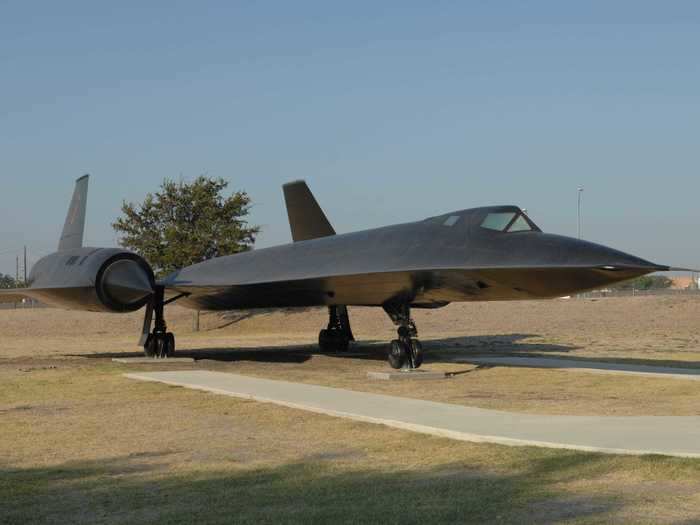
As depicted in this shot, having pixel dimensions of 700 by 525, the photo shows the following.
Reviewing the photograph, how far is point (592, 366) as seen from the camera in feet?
55.3

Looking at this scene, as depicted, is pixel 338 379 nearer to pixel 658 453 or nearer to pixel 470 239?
pixel 470 239

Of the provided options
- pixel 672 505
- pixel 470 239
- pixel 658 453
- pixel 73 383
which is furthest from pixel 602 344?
pixel 672 505

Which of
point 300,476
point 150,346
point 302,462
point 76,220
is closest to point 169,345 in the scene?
point 150,346

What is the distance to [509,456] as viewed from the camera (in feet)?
23.9

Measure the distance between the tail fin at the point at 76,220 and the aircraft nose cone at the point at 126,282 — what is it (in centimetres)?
326

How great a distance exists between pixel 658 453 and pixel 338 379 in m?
8.70

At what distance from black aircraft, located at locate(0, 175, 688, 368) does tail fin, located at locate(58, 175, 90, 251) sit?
0.10 ft

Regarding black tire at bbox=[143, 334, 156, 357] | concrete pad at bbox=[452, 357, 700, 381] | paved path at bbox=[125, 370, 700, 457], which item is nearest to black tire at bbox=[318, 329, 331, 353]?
black tire at bbox=[143, 334, 156, 357]

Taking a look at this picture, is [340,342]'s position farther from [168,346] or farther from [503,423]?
[503,423]

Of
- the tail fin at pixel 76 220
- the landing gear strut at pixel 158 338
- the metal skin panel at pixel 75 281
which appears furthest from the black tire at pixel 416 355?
the tail fin at pixel 76 220

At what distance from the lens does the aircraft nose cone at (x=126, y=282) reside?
740 inches

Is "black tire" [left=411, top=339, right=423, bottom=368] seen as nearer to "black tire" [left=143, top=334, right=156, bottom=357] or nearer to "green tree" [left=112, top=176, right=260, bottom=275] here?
"black tire" [left=143, top=334, right=156, bottom=357]

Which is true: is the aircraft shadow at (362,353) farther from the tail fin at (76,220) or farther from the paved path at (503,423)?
the paved path at (503,423)

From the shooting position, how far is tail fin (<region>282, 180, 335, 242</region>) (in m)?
23.4
